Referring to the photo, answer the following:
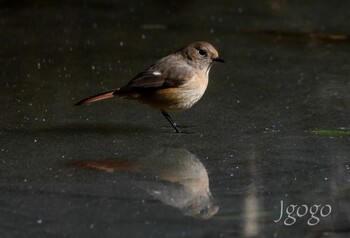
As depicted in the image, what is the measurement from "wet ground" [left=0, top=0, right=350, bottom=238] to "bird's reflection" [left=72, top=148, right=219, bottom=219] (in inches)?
0.5

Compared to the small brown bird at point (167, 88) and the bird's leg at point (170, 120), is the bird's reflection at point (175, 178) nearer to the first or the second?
the bird's leg at point (170, 120)

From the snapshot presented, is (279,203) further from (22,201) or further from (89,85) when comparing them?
(89,85)

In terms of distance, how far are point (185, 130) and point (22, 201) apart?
6.29 ft

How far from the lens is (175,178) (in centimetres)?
529

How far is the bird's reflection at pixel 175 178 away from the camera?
477 centimetres

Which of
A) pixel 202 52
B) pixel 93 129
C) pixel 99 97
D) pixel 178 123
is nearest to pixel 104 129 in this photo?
pixel 93 129

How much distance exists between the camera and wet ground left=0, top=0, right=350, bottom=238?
4.63 metres

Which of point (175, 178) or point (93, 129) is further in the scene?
point (93, 129)

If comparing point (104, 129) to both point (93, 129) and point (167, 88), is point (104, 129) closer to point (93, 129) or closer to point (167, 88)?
point (93, 129)

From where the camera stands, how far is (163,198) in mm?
4898

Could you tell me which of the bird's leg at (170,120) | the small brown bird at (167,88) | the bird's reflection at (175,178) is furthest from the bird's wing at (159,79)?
the bird's reflection at (175,178)

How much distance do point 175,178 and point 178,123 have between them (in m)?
1.46

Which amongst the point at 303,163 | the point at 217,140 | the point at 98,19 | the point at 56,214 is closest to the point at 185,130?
the point at 217,140

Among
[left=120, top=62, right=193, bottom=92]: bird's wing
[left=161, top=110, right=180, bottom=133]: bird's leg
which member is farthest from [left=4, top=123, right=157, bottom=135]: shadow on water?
[left=120, top=62, right=193, bottom=92]: bird's wing
